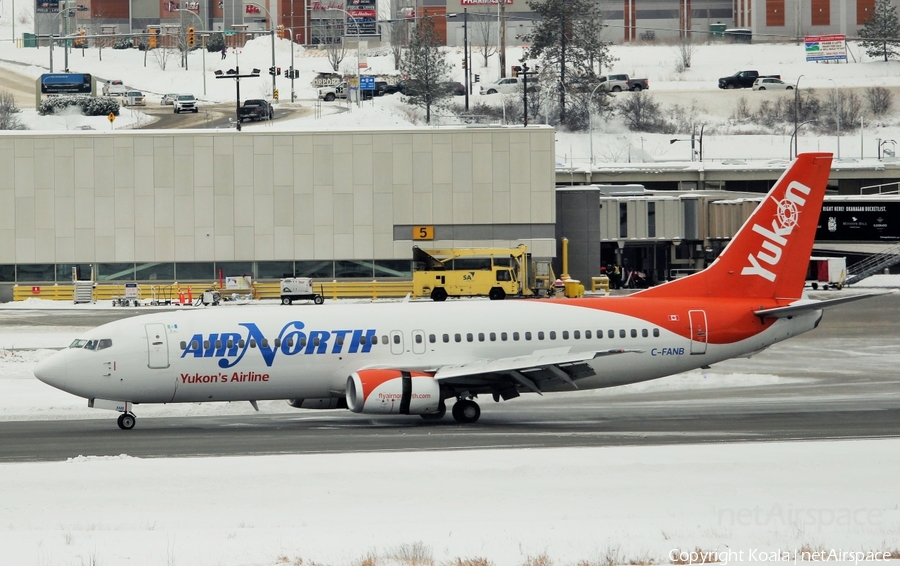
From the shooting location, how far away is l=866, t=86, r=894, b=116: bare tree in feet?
481

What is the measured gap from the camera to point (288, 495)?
20.7 meters

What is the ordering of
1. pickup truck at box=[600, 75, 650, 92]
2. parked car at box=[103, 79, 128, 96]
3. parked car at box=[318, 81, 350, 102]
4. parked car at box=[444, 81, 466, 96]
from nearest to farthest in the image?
parked car at box=[318, 81, 350, 102], parked car at box=[444, 81, 466, 96], parked car at box=[103, 79, 128, 96], pickup truck at box=[600, 75, 650, 92]

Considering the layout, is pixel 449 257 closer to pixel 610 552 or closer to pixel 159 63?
pixel 610 552

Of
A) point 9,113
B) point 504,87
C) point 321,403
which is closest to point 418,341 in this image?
point 321,403

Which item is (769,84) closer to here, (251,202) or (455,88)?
(455,88)

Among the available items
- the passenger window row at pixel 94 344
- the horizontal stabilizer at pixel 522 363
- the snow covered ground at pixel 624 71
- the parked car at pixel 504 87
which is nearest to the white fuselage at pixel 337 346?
the passenger window row at pixel 94 344

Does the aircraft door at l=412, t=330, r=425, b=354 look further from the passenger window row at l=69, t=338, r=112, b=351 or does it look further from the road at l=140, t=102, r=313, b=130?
the road at l=140, t=102, r=313, b=130

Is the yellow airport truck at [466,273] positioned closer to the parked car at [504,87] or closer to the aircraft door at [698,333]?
the aircraft door at [698,333]

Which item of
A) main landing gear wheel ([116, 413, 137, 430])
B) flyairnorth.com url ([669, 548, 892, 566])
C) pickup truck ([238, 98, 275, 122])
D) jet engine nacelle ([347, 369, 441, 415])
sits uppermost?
pickup truck ([238, 98, 275, 122])

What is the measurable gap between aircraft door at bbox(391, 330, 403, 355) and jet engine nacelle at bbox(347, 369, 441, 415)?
3.20ft

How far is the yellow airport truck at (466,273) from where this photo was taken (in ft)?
227

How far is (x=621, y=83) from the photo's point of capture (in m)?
152

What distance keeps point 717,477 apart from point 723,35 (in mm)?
175716

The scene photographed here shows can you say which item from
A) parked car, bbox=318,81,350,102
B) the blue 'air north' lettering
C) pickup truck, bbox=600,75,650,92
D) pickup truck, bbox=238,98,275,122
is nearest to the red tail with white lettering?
the blue 'air north' lettering
